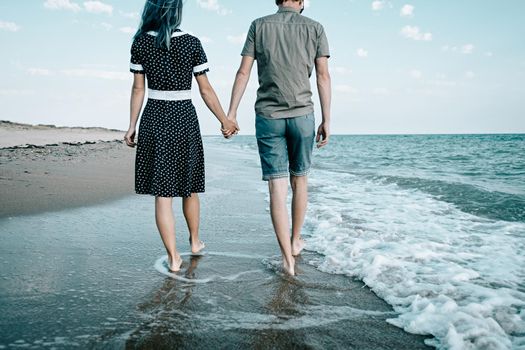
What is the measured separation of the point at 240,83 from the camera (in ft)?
10.7

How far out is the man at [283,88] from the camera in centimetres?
312

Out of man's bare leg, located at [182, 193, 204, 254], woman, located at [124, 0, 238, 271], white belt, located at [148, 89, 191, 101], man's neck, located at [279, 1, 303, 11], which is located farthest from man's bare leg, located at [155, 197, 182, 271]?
man's neck, located at [279, 1, 303, 11]

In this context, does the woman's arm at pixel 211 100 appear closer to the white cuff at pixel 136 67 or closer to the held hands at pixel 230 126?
the held hands at pixel 230 126

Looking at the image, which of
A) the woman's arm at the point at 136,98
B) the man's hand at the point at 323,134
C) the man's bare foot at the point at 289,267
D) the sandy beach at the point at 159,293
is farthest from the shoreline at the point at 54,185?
the man's hand at the point at 323,134

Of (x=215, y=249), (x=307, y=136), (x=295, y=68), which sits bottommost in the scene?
(x=215, y=249)

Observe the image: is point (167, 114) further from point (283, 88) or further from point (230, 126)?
point (283, 88)

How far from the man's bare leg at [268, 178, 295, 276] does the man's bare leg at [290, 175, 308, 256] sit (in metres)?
0.28

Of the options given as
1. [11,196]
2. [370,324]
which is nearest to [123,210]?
[11,196]

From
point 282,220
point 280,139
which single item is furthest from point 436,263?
point 280,139

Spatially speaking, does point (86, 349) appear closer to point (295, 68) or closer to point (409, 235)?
point (295, 68)

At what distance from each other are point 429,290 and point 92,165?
8080mm

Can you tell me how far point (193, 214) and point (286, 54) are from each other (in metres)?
1.45

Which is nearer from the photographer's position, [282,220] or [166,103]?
[166,103]

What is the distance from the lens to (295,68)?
3.13 metres
